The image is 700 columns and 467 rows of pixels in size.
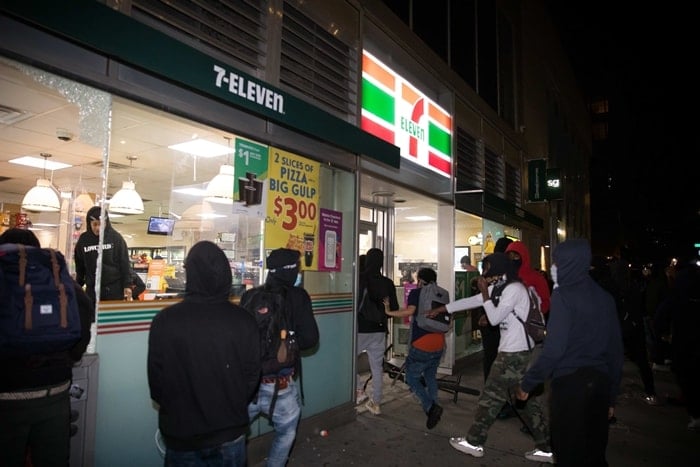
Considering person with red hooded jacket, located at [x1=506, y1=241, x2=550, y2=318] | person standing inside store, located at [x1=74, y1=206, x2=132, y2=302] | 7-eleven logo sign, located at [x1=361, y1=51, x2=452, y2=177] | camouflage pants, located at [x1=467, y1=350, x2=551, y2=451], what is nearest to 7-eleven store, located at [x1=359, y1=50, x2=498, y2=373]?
7-eleven logo sign, located at [x1=361, y1=51, x2=452, y2=177]

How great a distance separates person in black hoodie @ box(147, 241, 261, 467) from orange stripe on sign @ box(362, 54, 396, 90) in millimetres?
4915

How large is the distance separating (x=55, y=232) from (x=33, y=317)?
21.3 feet

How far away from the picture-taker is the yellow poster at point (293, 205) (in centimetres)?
477

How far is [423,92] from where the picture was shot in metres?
8.21

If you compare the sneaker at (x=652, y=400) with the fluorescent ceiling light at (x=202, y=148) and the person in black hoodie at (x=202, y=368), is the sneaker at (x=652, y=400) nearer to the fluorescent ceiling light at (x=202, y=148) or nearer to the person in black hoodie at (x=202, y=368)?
the person in black hoodie at (x=202, y=368)

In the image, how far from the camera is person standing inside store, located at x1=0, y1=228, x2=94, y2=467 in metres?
2.26

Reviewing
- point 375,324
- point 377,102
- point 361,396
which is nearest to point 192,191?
point 375,324

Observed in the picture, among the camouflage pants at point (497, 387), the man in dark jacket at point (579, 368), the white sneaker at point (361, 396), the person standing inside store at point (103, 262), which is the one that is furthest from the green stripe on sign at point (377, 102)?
the man in dark jacket at point (579, 368)

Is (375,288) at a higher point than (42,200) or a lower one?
lower

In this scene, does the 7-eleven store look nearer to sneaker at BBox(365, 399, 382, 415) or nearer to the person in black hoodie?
sneaker at BBox(365, 399, 382, 415)

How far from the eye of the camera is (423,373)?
5.53 metres

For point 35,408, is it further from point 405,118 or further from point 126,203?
point 405,118

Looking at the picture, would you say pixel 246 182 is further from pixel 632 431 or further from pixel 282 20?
pixel 632 431

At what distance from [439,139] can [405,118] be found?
4.22ft
